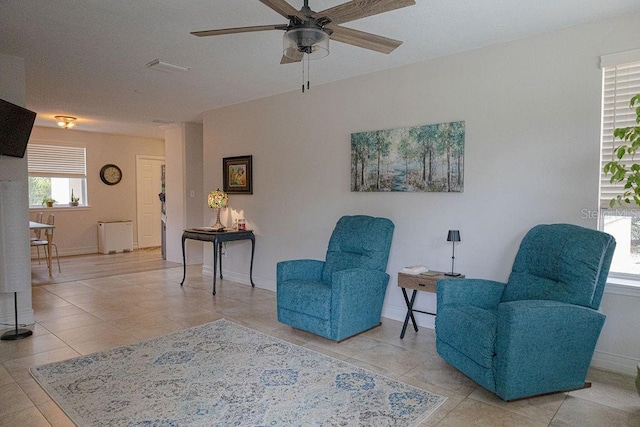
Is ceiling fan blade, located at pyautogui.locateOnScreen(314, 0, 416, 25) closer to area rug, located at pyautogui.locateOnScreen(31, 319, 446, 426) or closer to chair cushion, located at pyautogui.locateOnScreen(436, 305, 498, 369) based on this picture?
chair cushion, located at pyautogui.locateOnScreen(436, 305, 498, 369)

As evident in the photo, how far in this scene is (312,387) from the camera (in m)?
2.56

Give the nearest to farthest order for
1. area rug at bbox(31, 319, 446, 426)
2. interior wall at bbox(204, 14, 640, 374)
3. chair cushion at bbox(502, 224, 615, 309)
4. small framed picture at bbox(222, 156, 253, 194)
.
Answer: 1. area rug at bbox(31, 319, 446, 426)
2. chair cushion at bbox(502, 224, 615, 309)
3. interior wall at bbox(204, 14, 640, 374)
4. small framed picture at bbox(222, 156, 253, 194)

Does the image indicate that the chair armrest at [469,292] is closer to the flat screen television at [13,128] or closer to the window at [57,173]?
the flat screen television at [13,128]

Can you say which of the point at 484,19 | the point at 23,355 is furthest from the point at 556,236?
the point at 23,355

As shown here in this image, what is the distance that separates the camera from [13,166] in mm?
3730

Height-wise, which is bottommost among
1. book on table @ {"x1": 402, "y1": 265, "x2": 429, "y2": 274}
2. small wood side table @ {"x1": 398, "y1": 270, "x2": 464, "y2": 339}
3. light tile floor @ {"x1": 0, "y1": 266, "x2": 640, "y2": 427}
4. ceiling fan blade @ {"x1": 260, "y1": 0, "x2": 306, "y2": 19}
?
light tile floor @ {"x1": 0, "y1": 266, "x2": 640, "y2": 427}

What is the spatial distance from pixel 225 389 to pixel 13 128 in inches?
119

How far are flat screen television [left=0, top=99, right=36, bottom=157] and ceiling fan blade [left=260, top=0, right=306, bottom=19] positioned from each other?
9.42ft

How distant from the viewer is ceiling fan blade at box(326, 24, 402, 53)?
226cm

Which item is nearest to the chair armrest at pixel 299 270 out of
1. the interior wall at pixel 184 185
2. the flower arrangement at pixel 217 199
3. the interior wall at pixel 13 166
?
the flower arrangement at pixel 217 199

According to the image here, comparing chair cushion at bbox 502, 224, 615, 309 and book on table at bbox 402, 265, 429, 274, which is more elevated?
chair cushion at bbox 502, 224, 615, 309

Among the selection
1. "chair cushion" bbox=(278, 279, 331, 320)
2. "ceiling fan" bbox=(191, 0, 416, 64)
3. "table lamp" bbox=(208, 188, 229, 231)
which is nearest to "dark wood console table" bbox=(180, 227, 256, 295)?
"table lamp" bbox=(208, 188, 229, 231)

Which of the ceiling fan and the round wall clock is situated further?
the round wall clock

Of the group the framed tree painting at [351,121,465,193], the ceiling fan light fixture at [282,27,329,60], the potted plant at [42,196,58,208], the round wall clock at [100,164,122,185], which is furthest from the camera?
Result: the round wall clock at [100,164,122,185]
